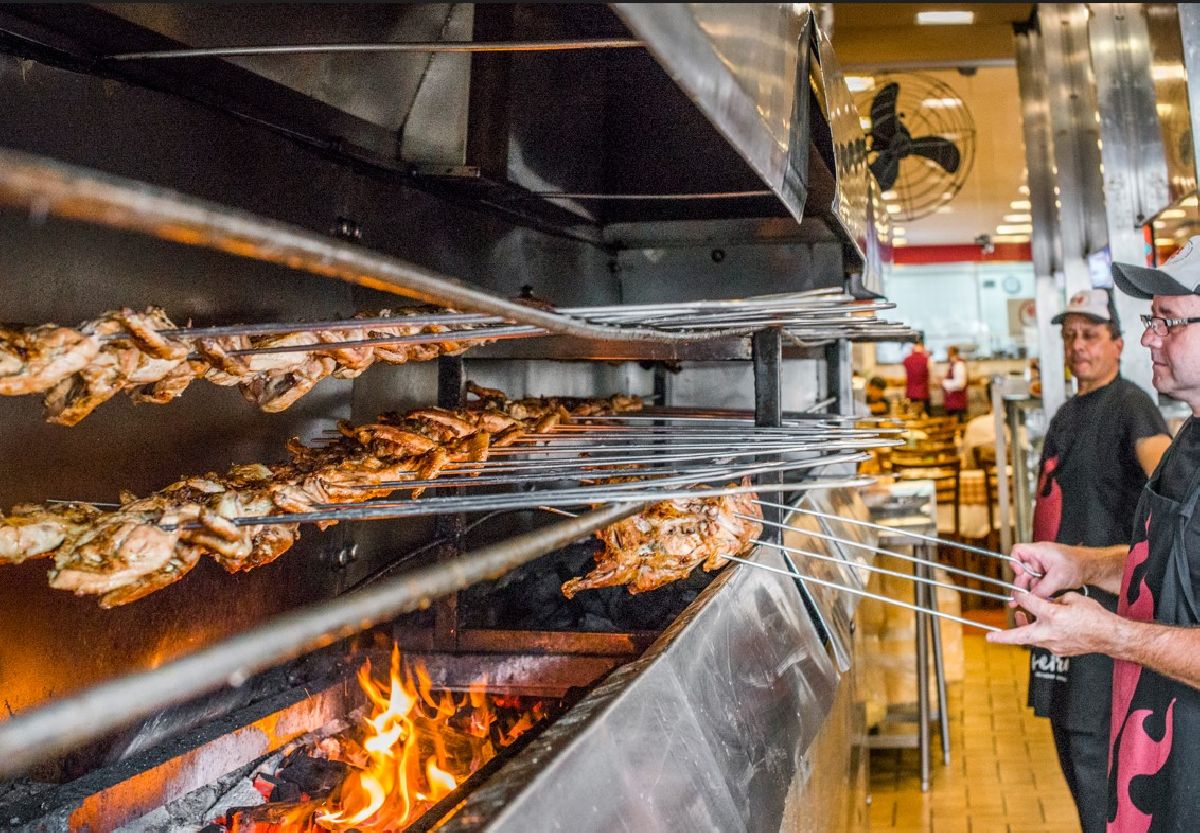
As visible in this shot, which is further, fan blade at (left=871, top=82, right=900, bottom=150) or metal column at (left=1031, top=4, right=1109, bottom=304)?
metal column at (left=1031, top=4, right=1109, bottom=304)

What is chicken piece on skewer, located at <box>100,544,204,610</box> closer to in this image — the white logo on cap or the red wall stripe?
the white logo on cap

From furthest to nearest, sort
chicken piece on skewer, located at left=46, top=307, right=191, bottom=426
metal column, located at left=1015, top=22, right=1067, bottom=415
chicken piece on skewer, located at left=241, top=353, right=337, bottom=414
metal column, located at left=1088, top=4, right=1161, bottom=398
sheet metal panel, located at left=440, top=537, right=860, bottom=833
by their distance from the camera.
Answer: metal column, located at left=1015, top=22, right=1067, bottom=415
metal column, located at left=1088, top=4, right=1161, bottom=398
chicken piece on skewer, located at left=241, top=353, right=337, bottom=414
chicken piece on skewer, located at left=46, top=307, right=191, bottom=426
sheet metal panel, located at left=440, top=537, right=860, bottom=833

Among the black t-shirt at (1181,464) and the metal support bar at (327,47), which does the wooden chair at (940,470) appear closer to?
the black t-shirt at (1181,464)

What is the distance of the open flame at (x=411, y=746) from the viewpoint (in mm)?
2146

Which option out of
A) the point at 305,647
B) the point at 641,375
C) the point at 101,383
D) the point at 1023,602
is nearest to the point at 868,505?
the point at 641,375

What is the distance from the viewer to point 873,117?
630 cm

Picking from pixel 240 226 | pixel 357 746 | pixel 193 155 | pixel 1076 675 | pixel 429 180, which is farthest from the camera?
pixel 1076 675

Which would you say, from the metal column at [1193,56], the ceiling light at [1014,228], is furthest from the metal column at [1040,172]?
the ceiling light at [1014,228]

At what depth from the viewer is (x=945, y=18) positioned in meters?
7.96

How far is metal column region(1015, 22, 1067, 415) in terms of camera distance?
26.2 ft

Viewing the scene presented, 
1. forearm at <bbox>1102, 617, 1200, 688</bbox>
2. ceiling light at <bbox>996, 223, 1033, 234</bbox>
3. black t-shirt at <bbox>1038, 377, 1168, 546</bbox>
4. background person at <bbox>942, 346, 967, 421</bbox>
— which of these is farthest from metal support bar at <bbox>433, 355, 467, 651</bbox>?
ceiling light at <bbox>996, 223, 1033, 234</bbox>

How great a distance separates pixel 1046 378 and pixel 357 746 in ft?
21.2

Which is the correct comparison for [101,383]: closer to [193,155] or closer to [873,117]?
[193,155]

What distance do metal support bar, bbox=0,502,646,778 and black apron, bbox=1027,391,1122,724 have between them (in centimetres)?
370
